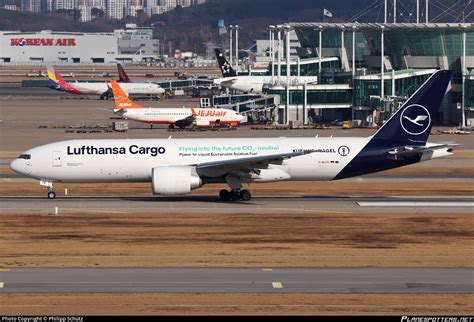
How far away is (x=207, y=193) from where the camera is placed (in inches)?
2559

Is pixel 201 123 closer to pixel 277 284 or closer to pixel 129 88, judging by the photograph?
pixel 129 88

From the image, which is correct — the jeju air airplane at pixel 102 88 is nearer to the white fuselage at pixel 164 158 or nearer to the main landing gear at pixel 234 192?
the white fuselage at pixel 164 158

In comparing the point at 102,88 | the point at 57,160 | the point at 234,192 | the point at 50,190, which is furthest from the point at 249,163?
the point at 102,88

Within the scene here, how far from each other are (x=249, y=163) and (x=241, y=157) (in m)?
1.80

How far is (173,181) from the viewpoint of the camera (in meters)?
57.9

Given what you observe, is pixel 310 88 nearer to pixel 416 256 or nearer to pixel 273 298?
pixel 416 256

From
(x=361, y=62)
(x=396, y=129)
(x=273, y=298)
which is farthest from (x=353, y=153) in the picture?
(x=361, y=62)

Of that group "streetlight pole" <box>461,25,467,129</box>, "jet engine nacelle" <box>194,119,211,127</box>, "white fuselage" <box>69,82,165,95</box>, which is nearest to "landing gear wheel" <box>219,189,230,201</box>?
"jet engine nacelle" <box>194,119,211,127</box>

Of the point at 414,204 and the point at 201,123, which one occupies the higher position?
the point at 414,204

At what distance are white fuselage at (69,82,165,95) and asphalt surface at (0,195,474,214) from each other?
12863cm

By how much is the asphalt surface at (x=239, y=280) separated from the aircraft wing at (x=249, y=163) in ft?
59.1

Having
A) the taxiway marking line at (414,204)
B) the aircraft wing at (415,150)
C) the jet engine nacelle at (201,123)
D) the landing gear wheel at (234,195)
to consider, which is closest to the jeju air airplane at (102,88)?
the jet engine nacelle at (201,123)

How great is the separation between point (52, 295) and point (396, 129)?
30096 millimetres

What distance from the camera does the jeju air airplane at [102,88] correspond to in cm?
19188
